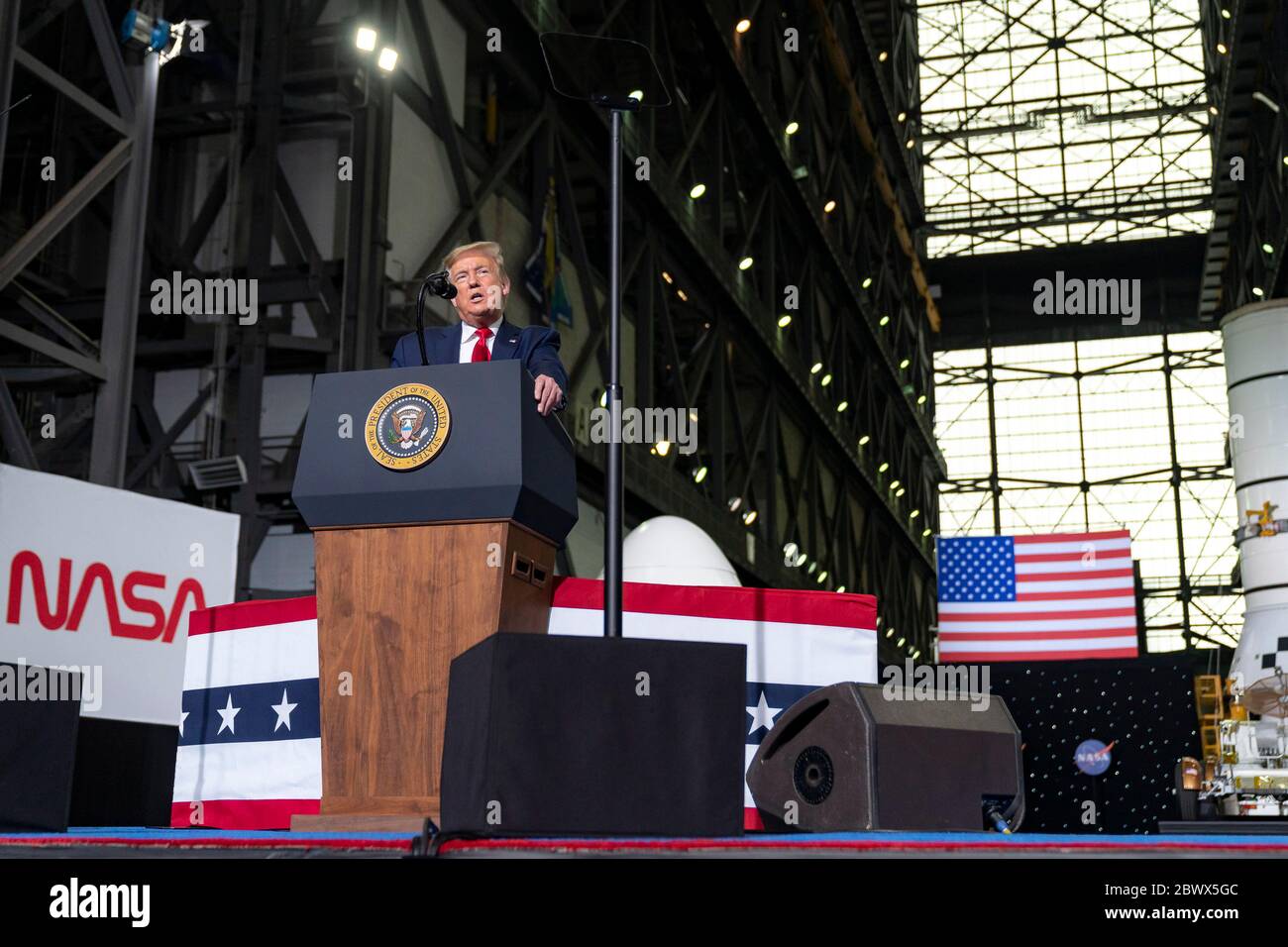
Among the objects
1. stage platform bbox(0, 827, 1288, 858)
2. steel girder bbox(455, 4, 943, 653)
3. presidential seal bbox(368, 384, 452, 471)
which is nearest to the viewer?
stage platform bbox(0, 827, 1288, 858)

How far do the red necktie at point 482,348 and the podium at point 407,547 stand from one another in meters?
0.75

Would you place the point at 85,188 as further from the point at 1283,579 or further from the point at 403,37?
the point at 1283,579

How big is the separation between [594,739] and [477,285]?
2147 millimetres

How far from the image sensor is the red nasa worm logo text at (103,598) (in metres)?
6.52

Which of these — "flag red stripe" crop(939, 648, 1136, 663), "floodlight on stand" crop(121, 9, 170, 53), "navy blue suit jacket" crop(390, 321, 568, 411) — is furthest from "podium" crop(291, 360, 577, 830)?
"flag red stripe" crop(939, 648, 1136, 663)

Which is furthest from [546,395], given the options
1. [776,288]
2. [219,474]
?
[776,288]

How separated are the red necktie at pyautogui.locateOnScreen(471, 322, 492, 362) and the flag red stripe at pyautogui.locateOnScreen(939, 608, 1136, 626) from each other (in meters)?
18.8

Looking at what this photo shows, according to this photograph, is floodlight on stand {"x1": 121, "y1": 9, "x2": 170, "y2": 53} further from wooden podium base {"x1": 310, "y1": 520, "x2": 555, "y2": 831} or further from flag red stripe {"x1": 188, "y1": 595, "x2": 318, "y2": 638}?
wooden podium base {"x1": 310, "y1": 520, "x2": 555, "y2": 831}

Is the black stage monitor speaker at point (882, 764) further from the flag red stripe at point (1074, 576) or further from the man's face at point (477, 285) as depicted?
the flag red stripe at point (1074, 576)

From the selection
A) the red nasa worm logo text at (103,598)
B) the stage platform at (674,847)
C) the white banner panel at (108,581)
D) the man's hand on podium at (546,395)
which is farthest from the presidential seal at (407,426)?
the red nasa worm logo text at (103,598)

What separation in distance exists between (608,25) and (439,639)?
60.1 ft

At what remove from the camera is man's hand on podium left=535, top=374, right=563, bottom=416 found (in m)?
4.10

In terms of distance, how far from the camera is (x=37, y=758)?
4148mm
